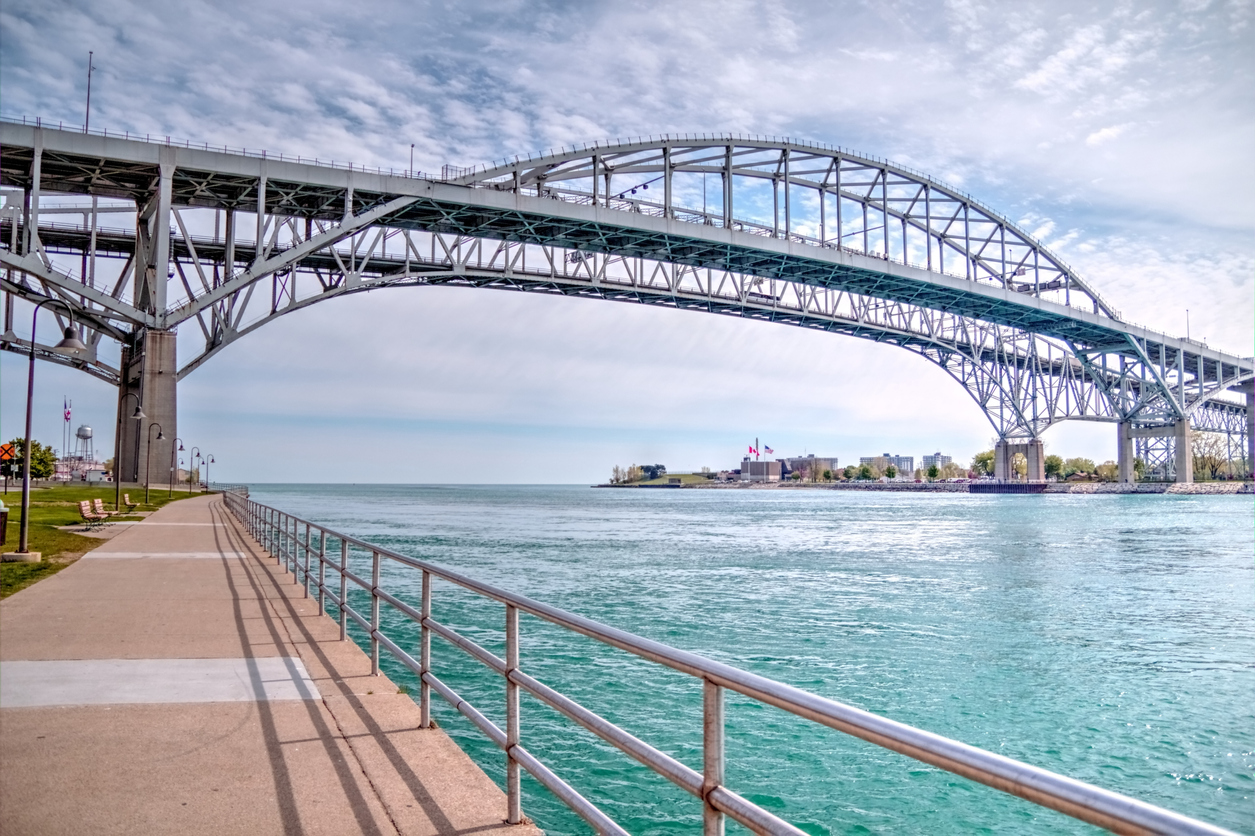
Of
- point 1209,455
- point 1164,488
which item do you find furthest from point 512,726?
point 1209,455

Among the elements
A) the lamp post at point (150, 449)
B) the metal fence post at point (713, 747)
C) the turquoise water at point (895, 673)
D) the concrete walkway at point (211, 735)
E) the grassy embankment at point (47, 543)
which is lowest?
the turquoise water at point (895, 673)

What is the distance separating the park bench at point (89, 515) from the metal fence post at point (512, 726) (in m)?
26.1

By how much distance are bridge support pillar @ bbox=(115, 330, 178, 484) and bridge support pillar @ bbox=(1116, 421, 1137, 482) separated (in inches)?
4309

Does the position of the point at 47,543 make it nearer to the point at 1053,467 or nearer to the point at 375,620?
the point at 375,620

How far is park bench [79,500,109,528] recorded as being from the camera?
88.4ft

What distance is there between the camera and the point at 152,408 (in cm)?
4856

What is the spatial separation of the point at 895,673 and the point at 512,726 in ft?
34.9

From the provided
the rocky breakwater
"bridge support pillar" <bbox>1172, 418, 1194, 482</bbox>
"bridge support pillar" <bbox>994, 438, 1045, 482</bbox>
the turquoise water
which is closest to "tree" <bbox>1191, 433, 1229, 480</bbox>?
the rocky breakwater

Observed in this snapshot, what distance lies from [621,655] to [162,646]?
25.7ft

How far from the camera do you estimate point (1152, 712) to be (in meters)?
12.5

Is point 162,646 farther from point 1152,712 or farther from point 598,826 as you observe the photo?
point 1152,712

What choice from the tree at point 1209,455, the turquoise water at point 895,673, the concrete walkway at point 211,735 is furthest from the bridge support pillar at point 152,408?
the tree at point 1209,455

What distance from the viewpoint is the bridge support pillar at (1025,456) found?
11288cm

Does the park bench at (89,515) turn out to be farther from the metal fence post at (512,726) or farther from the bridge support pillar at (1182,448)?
the bridge support pillar at (1182,448)
